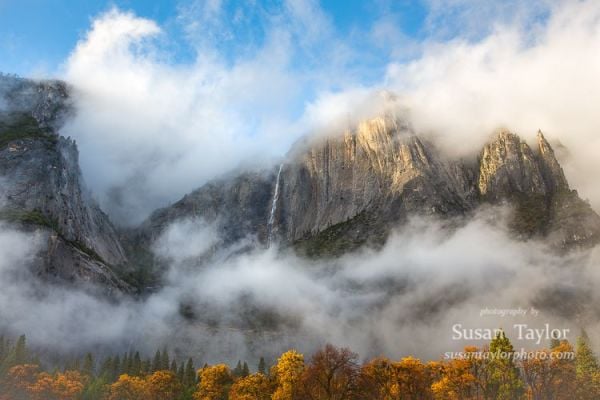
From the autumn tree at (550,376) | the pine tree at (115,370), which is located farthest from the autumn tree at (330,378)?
the pine tree at (115,370)

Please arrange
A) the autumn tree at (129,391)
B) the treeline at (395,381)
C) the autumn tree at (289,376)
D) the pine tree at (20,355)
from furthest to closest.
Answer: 1. the pine tree at (20,355)
2. the autumn tree at (129,391)
3. the autumn tree at (289,376)
4. the treeline at (395,381)

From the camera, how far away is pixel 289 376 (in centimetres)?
9700

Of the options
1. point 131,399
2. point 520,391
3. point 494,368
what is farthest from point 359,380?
point 131,399

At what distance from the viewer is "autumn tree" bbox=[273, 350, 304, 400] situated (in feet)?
307

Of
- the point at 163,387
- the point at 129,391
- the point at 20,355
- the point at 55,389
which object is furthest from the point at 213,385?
the point at 20,355

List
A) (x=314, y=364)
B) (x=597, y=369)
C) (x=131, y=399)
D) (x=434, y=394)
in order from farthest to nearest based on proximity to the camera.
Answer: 1. (x=131, y=399)
2. (x=597, y=369)
3. (x=434, y=394)
4. (x=314, y=364)

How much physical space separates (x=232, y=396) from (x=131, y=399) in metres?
31.0

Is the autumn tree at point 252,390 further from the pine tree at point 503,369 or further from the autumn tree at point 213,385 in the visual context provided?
the pine tree at point 503,369

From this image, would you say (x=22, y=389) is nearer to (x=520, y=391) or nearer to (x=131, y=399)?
(x=131, y=399)

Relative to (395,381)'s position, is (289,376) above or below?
above

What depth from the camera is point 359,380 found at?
89625 millimetres

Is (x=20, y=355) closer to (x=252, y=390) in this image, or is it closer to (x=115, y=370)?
(x=115, y=370)

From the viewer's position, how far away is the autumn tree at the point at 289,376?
93.5 metres

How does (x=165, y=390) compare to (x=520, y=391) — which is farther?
(x=165, y=390)
